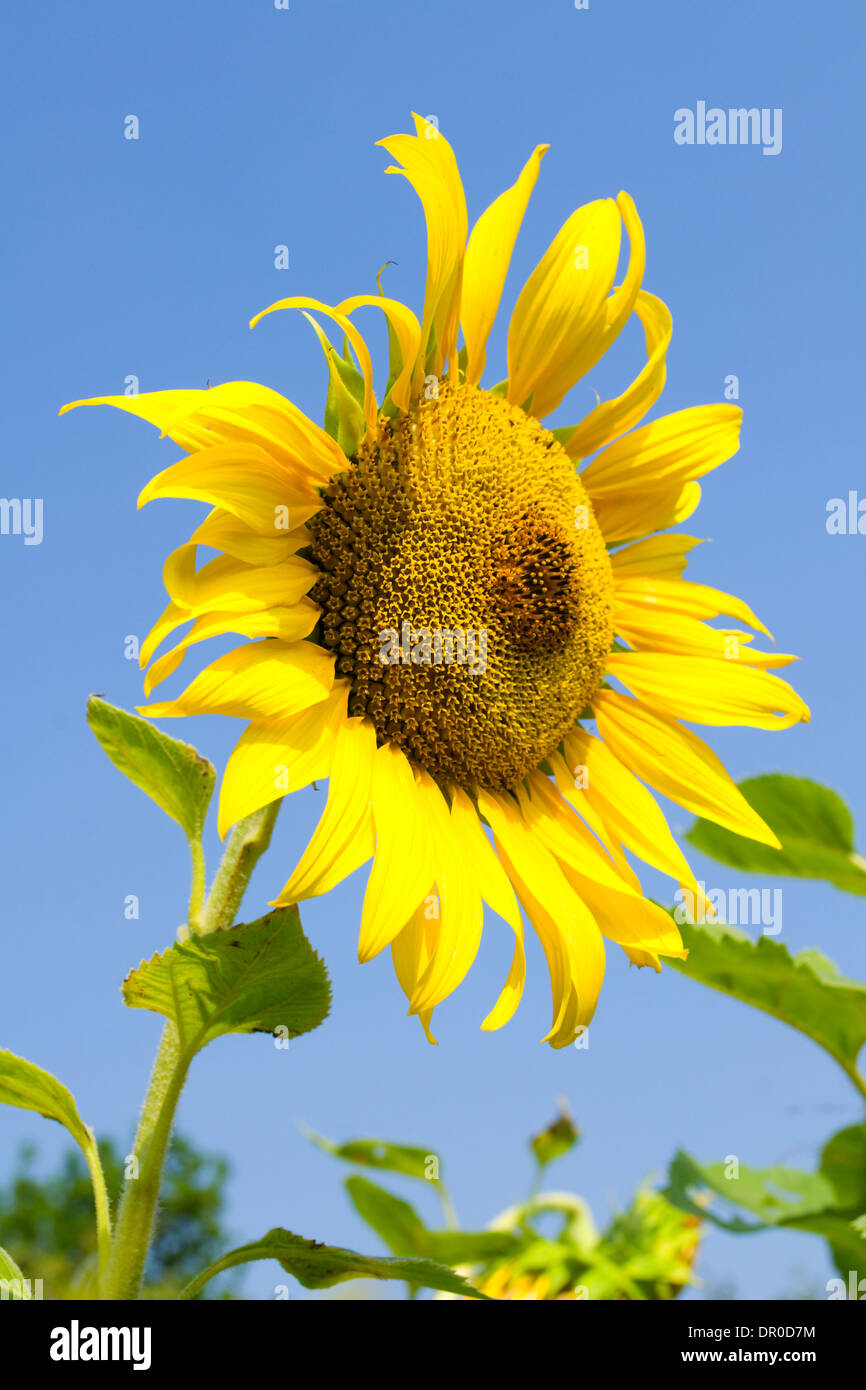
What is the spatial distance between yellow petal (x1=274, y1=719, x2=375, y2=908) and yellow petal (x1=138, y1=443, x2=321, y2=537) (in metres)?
0.36

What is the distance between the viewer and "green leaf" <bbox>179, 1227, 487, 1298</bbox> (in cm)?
190

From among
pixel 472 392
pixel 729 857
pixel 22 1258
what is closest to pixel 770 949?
pixel 729 857

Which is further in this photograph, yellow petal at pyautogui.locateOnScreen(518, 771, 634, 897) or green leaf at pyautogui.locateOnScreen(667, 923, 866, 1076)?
green leaf at pyautogui.locateOnScreen(667, 923, 866, 1076)

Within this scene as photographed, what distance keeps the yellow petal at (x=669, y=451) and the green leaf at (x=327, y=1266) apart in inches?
60.0

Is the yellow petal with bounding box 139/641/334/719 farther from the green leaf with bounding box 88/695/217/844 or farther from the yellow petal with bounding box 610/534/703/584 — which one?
the yellow petal with bounding box 610/534/703/584

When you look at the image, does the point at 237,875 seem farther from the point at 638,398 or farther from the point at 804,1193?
the point at 804,1193

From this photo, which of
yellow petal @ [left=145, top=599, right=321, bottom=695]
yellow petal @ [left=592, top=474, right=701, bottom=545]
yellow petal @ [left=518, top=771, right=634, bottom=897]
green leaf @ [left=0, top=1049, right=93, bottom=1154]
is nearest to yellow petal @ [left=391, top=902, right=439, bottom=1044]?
yellow petal @ [left=518, top=771, right=634, bottom=897]

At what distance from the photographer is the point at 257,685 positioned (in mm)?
1863

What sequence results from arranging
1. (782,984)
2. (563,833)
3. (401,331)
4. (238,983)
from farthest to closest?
1. (782,984)
2. (563,833)
3. (401,331)
4. (238,983)

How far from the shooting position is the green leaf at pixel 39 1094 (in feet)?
6.52

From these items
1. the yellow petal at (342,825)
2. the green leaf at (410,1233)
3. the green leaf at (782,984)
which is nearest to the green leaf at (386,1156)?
the green leaf at (410,1233)

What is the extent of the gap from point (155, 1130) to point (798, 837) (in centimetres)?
208

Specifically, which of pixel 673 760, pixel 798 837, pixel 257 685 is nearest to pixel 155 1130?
pixel 257 685
